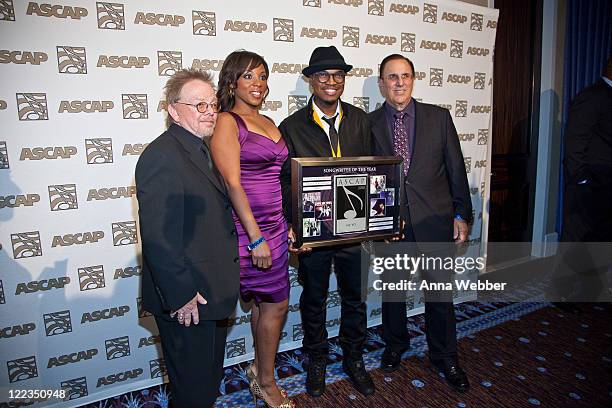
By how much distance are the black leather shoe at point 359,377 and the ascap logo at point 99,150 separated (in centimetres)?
209

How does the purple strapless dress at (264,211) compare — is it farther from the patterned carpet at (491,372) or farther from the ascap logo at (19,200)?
the ascap logo at (19,200)

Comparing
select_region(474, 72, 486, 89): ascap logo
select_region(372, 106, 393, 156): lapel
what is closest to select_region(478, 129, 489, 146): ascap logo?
select_region(474, 72, 486, 89): ascap logo

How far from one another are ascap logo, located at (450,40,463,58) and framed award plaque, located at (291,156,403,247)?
1845 millimetres

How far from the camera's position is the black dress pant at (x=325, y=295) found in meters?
2.65

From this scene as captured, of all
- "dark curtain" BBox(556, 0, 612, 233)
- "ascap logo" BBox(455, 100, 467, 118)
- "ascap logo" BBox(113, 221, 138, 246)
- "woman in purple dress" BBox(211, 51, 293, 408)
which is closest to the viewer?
"woman in purple dress" BBox(211, 51, 293, 408)

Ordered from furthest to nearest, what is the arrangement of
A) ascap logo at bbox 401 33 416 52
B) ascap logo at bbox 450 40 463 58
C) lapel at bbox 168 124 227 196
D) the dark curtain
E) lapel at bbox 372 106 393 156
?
the dark curtain < ascap logo at bbox 450 40 463 58 < ascap logo at bbox 401 33 416 52 < lapel at bbox 372 106 393 156 < lapel at bbox 168 124 227 196

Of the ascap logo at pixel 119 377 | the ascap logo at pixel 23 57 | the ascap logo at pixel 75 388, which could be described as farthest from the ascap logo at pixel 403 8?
the ascap logo at pixel 75 388

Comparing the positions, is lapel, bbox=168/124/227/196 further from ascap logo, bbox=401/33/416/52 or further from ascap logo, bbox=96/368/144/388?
ascap logo, bbox=401/33/416/52

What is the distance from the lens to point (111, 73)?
2.54 meters

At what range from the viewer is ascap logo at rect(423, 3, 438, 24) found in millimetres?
3645

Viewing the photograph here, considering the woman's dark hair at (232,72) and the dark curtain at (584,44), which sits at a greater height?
the dark curtain at (584,44)

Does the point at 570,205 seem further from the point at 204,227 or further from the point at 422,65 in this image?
the point at 204,227

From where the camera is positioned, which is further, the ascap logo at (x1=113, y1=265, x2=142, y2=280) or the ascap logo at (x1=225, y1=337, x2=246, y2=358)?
the ascap logo at (x1=225, y1=337, x2=246, y2=358)

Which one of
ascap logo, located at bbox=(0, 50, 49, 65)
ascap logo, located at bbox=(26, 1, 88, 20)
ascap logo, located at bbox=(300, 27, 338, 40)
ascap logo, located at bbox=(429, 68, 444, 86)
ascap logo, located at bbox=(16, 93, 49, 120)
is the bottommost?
ascap logo, located at bbox=(16, 93, 49, 120)
